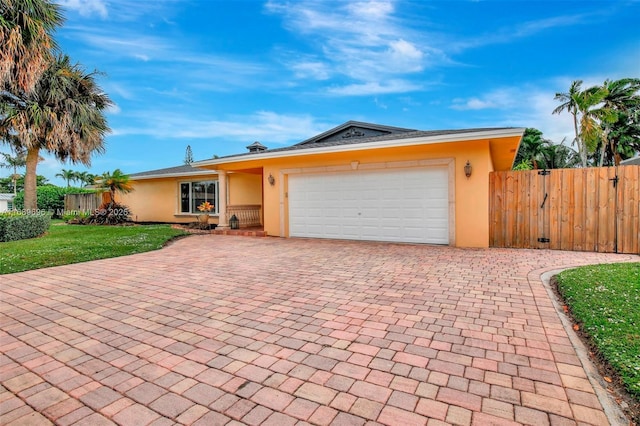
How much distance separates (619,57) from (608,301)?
15.6 m

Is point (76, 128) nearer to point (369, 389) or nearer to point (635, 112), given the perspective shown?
point (369, 389)

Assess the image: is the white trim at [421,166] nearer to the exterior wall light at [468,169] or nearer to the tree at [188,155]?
the exterior wall light at [468,169]

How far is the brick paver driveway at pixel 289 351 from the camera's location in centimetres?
194

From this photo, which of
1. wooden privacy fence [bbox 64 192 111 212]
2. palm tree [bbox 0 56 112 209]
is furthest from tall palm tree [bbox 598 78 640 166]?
wooden privacy fence [bbox 64 192 111 212]

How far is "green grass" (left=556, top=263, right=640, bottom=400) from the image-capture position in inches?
93.7

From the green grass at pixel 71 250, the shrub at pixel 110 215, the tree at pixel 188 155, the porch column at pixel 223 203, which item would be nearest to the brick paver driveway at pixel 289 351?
the green grass at pixel 71 250

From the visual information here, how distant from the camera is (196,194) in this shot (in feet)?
51.9

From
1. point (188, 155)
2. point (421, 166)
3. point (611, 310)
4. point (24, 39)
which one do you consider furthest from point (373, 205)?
point (188, 155)

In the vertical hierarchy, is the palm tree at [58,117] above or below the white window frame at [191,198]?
above

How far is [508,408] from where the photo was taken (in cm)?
193

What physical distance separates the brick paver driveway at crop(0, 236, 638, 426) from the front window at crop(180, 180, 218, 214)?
33.4 feet

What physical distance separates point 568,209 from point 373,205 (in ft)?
15.7

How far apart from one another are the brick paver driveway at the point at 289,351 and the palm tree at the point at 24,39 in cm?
830

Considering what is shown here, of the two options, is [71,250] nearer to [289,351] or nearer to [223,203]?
[223,203]
